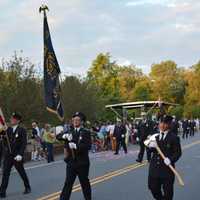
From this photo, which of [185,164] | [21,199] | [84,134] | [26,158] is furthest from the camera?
[26,158]

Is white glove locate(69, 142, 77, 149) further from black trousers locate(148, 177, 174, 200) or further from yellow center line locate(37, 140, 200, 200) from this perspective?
yellow center line locate(37, 140, 200, 200)

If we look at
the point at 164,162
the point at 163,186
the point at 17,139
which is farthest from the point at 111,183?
the point at 164,162

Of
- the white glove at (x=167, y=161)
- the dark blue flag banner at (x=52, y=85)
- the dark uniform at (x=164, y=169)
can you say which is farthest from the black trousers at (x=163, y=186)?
the dark blue flag banner at (x=52, y=85)

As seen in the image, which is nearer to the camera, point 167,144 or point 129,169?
point 167,144

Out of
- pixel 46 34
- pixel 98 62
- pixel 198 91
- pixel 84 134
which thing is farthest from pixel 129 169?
pixel 198 91

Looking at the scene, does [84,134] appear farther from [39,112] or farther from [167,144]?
[39,112]

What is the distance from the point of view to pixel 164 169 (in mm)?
9023

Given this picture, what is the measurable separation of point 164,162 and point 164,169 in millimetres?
137

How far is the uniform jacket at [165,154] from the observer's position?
9016 millimetres

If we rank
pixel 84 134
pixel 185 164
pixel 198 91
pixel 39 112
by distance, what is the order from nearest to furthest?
pixel 84 134
pixel 185 164
pixel 39 112
pixel 198 91

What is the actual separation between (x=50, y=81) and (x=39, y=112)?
22.9 m

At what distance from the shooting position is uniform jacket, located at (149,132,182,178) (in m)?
9.02

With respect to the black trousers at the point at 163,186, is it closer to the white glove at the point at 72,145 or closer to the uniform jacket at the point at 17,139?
the white glove at the point at 72,145

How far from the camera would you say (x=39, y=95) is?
1423 inches
